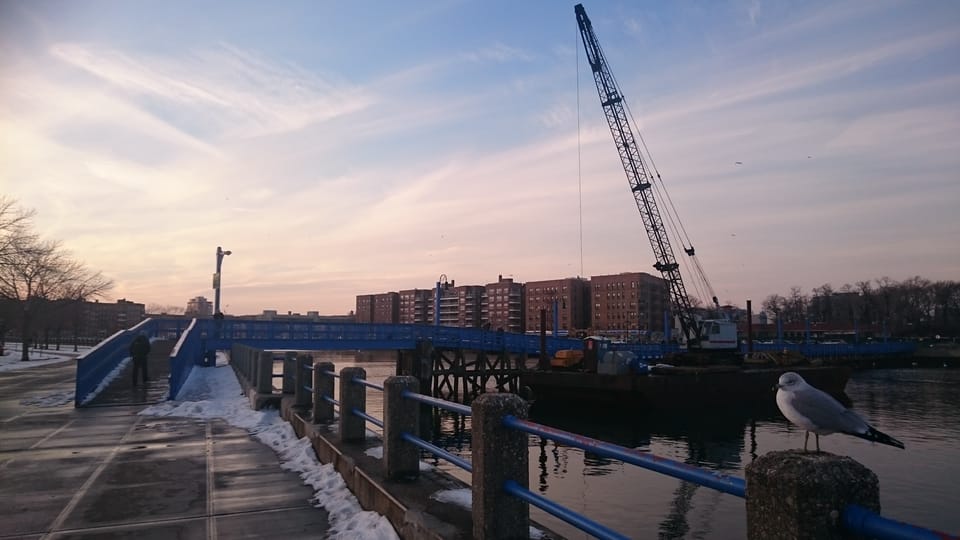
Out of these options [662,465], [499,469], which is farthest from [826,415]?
[499,469]

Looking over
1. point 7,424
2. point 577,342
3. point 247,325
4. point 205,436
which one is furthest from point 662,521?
point 577,342

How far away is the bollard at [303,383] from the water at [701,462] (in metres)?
4.96

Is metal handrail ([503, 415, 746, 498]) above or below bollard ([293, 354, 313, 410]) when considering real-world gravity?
above

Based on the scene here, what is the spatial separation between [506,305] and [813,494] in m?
189

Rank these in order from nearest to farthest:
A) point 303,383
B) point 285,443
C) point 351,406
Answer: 1. point 351,406
2. point 285,443
3. point 303,383

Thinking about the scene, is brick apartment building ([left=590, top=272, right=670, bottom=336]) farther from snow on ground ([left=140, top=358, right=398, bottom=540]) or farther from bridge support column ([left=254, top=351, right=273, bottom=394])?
bridge support column ([left=254, top=351, right=273, bottom=394])

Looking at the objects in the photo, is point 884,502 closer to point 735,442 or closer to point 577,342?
point 735,442

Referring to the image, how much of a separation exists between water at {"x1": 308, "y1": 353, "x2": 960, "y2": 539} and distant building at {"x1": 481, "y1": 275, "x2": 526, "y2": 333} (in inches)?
6080

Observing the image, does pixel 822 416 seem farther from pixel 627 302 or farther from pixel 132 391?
pixel 627 302

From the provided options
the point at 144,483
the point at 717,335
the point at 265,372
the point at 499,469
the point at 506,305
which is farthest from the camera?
the point at 506,305

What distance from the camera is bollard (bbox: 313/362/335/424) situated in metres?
9.66

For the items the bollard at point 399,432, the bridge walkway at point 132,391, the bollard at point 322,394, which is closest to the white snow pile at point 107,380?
the bridge walkway at point 132,391

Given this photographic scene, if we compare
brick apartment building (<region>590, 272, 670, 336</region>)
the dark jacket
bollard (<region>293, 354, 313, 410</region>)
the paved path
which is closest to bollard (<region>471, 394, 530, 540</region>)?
the paved path

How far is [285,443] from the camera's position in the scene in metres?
9.91
